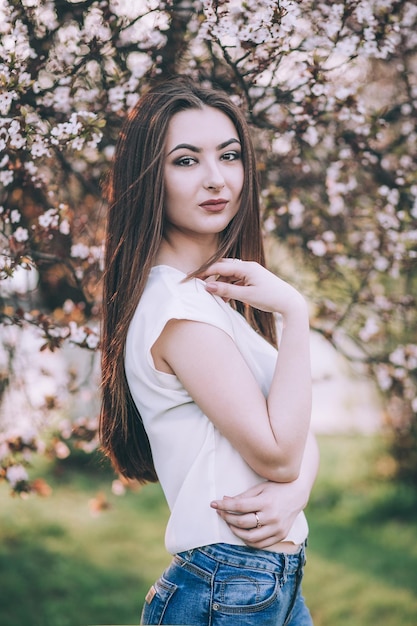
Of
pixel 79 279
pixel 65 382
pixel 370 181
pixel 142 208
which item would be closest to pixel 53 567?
pixel 65 382

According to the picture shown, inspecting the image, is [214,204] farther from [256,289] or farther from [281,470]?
[281,470]

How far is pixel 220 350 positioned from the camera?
1.67m

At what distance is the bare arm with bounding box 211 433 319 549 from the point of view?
5.54 feet

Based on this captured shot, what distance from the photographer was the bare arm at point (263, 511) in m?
1.69

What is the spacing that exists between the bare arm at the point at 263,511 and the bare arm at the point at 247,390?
43mm

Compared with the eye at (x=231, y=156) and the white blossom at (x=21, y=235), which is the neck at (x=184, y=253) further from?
the white blossom at (x=21, y=235)

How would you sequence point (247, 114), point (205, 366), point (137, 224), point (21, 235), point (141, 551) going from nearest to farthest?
point (205, 366), point (137, 224), point (21, 235), point (247, 114), point (141, 551)

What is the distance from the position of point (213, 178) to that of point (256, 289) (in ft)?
1.01

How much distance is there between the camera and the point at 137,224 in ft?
6.20

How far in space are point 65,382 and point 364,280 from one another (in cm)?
147

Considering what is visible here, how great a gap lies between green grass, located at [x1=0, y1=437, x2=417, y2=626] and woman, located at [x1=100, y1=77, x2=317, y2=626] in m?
2.24

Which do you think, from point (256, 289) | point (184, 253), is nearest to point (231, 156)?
point (184, 253)

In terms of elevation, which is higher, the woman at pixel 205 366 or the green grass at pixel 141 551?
the woman at pixel 205 366

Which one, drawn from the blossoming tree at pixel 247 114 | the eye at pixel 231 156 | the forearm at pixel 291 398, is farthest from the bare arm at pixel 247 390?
the blossoming tree at pixel 247 114
